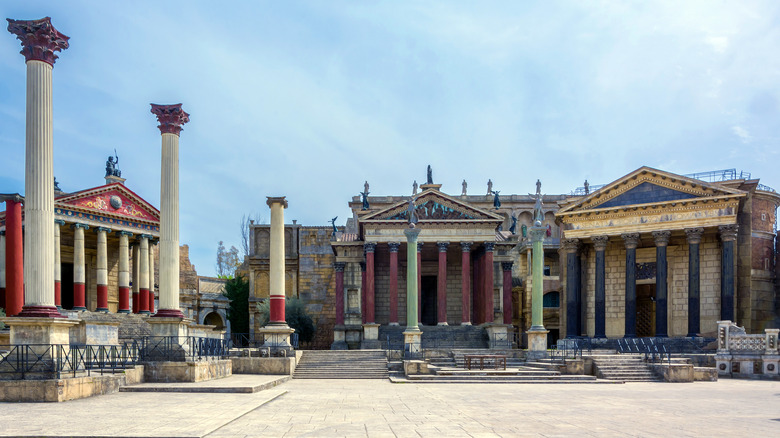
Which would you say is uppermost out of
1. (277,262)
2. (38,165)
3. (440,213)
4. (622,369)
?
(38,165)

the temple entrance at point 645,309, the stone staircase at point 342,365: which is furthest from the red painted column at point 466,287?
the stone staircase at point 342,365

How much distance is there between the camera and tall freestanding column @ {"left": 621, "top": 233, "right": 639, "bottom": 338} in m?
36.8

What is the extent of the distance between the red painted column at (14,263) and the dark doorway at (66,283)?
16.3m

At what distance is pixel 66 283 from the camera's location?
44.9m

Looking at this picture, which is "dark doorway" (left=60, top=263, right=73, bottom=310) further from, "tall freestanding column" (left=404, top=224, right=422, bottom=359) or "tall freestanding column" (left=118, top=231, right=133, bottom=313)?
"tall freestanding column" (left=404, top=224, right=422, bottom=359)

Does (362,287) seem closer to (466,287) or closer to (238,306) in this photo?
(466,287)

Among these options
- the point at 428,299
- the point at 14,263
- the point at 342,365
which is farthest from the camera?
the point at 428,299

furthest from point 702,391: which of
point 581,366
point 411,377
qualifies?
point 411,377

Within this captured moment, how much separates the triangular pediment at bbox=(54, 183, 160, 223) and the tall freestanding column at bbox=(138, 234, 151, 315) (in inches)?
59.8

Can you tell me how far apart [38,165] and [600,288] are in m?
29.8

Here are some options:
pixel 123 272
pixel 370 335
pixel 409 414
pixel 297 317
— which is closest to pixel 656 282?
pixel 370 335

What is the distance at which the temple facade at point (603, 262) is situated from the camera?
35312 millimetres

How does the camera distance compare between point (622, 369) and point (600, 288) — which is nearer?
point (622, 369)

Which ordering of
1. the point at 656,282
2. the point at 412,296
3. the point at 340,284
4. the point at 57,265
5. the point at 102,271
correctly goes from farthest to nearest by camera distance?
the point at 340,284, the point at 102,271, the point at 57,265, the point at 656,282, the point at 412,296
